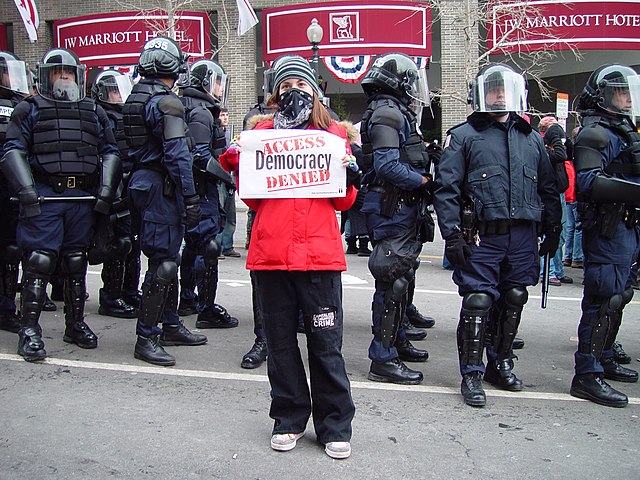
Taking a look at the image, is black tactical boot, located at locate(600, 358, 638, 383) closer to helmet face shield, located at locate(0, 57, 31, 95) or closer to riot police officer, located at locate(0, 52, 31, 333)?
riot police officer, located at locate(0, 52, 31, 333)

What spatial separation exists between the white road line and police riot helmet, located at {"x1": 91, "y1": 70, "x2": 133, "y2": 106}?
283 cm

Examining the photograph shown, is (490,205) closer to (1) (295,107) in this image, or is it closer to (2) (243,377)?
(1) (295,107)

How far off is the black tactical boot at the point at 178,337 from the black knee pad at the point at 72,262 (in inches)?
32.8

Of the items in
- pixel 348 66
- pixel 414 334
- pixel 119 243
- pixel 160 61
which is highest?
pixel 348 66

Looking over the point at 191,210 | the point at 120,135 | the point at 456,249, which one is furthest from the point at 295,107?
the point at 120,135

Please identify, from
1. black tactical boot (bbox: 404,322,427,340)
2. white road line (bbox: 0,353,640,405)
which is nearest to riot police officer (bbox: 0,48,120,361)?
white road line (bbox: 0,353,640,405)

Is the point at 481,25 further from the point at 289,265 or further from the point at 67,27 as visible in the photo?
the point at 289,265

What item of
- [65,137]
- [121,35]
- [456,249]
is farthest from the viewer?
[121,35]

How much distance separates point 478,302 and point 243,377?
5.44 feet

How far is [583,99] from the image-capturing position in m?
5.20

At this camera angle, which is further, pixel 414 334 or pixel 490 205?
pixel 414 334

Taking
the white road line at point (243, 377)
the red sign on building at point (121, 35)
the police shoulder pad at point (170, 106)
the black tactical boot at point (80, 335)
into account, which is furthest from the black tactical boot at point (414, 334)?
the red sign on building at point (121, 35)

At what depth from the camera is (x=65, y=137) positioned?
18.5 feet

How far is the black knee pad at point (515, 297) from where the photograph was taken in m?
4.95
